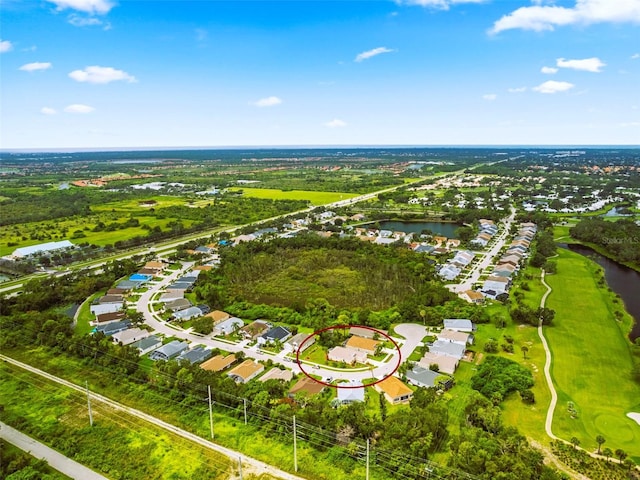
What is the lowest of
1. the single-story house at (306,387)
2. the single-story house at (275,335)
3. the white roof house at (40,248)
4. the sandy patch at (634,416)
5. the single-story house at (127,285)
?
the sandy patch at (634,416)

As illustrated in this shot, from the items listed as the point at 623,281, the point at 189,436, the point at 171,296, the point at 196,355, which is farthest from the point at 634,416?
the point at 171,296

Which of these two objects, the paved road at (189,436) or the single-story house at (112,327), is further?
the single-story house at (112,327)

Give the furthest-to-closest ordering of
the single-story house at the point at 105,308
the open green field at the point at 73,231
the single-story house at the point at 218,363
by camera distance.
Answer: the open green field at the point at 73,231
the single-story house at the point at 105,308
the single-story house at the point at 218,363

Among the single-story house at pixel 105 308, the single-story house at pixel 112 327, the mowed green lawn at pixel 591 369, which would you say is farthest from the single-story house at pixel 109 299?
the mowed green lawn at pixel 591 369

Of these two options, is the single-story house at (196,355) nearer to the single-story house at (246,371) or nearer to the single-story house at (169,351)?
the single-story house at (169,351)

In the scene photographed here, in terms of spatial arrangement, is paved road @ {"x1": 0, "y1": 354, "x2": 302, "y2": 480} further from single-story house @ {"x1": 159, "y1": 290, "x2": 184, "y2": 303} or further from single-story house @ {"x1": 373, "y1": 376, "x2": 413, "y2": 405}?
single-story house @ {"x1": 159, "y1": 290, "x2": 184, "y2": 303}

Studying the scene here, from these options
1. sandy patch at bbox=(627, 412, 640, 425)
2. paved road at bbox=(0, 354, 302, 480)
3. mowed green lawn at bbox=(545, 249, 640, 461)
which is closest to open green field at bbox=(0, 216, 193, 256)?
paved road at bbox=(0, 354, 302, 480)
